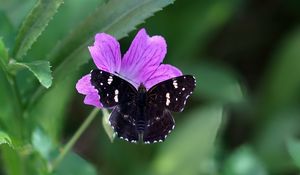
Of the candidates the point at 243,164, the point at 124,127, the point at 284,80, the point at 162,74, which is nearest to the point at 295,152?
the point at 243,164

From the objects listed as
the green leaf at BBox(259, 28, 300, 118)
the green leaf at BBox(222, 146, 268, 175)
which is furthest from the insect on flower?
the green leaf at BBox(259, 28, 300, 118)

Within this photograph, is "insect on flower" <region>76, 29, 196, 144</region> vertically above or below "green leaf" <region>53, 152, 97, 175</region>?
above

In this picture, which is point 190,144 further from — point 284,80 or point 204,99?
point 284,80

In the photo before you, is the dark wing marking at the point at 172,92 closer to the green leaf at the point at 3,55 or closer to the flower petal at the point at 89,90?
the flower petal at the point at 89,90

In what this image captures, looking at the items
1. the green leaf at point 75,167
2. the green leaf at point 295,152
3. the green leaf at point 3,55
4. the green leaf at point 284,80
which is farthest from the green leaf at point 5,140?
the green leaf at point 284,80

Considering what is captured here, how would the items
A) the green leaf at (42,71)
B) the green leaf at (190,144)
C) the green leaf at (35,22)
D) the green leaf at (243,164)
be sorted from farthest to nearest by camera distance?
the green leaf at (190,144) → the green leaf at (243,164) → the green leaf at (35,22) → the green leaf at (42,71)

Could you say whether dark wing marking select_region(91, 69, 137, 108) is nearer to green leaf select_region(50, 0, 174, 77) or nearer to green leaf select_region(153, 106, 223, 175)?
green leaf select_region(50, 0, 174, 77)

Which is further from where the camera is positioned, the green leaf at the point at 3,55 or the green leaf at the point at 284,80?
the green leaf at the point at 284,80
